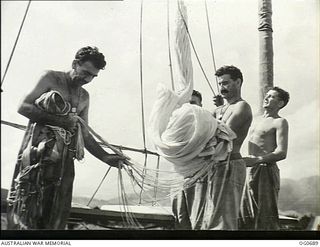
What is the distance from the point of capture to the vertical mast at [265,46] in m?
2.63

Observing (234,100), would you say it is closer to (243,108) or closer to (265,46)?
(243,108)

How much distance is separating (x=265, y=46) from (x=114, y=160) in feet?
2.87

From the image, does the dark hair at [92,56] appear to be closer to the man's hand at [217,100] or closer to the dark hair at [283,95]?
the man's hand at [217,100]

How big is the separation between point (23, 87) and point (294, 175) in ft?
4.23

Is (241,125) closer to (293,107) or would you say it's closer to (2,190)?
(293,107)

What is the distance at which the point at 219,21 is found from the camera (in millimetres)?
2633

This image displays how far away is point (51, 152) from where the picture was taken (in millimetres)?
2512

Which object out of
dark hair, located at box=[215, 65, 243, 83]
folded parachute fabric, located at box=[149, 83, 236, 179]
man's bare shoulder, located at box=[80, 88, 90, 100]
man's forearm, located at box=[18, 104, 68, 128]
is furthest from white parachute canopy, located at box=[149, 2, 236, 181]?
man's forearm, located at box=[18, 104, 68, 128]

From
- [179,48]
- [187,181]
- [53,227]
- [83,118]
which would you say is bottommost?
[53,227]

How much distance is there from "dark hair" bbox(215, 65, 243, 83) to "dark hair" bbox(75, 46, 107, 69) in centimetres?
53

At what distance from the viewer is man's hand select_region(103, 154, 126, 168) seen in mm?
2559

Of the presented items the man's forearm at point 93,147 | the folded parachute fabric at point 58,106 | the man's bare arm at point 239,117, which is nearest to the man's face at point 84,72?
the folded parachute fabric at point 58,106

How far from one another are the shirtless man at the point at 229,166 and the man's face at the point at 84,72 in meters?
0.57

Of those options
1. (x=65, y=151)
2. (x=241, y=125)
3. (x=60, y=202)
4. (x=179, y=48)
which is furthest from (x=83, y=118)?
(x=241, y=125)
